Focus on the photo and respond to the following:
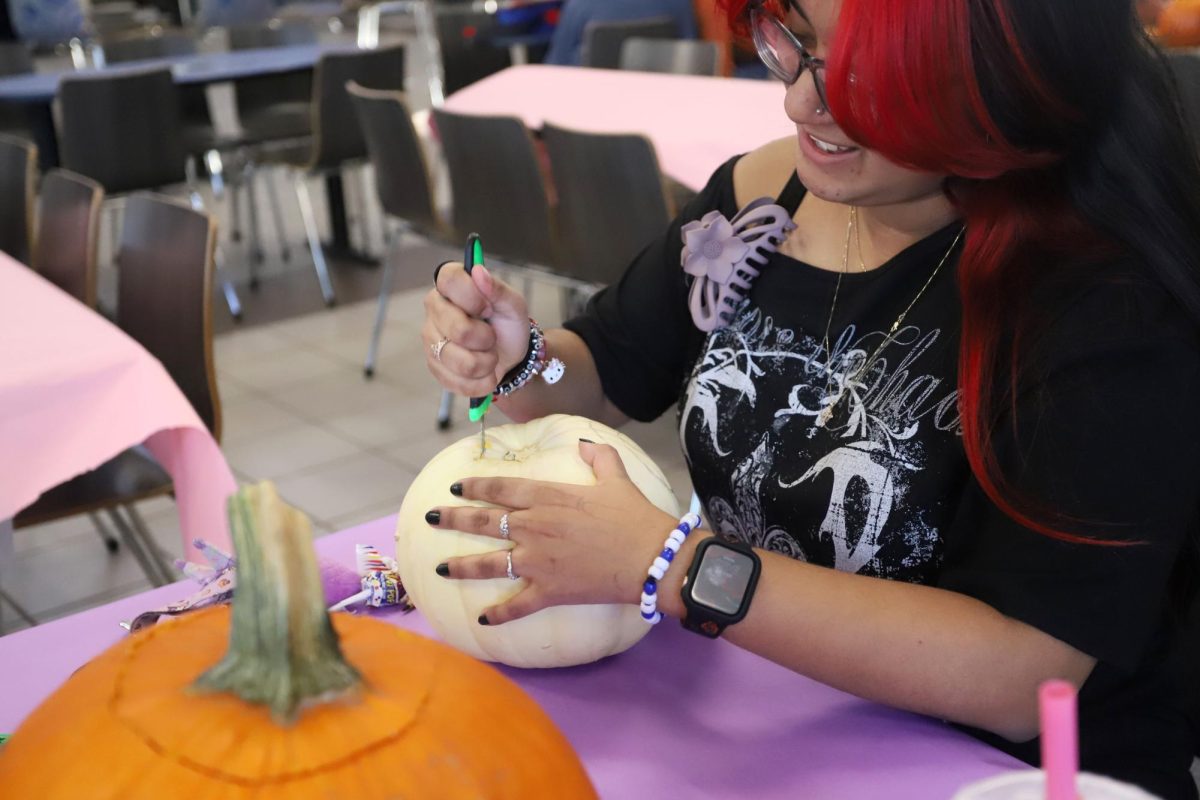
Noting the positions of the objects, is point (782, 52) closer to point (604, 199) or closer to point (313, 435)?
point (604, 199)

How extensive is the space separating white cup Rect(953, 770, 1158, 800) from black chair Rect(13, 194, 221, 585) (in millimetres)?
1871

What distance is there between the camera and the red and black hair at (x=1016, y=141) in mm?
878

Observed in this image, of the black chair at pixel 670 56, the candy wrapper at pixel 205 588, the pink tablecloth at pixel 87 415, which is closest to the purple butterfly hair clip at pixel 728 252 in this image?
the candy wrapper at pixel 205 588

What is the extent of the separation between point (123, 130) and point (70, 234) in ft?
6.47

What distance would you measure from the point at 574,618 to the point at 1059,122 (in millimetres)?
527

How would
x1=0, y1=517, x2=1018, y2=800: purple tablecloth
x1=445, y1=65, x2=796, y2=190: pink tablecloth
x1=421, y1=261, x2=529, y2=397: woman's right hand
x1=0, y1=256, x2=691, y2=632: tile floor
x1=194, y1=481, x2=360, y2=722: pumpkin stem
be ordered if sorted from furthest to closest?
x1=445, y1=65, x2=796, y2=190: pink tablecloth, x1=0, y1=256, x2=691, y2=632: tile floor, x1=421, y1=261, x2=529, y2=397: woman's right hand, x1=0, y1=517, x2=1018, y2=800: purple tablecloth, x1=194, y1=481, x2=360, y2=722: pumpkin stem

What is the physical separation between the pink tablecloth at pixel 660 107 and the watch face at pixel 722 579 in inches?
85.1

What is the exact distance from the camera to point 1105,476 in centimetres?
92

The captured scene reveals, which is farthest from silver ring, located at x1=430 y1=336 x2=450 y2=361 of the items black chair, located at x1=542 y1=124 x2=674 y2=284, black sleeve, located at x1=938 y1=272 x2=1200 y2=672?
black chair, located at x1=542 y1=124 x2=674 y2=284

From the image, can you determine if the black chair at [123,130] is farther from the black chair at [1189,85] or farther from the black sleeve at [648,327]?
the black chair at [1189,85]

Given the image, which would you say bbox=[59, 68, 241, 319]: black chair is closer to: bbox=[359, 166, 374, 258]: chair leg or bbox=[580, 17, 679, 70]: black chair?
bbox=[359, 166, 374, 258]: chair leg

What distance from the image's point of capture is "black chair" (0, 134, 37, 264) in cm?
287

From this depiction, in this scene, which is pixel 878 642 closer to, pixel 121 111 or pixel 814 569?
pixel 814 569

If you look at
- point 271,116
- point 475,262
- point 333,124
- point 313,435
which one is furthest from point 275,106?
point 475,262
